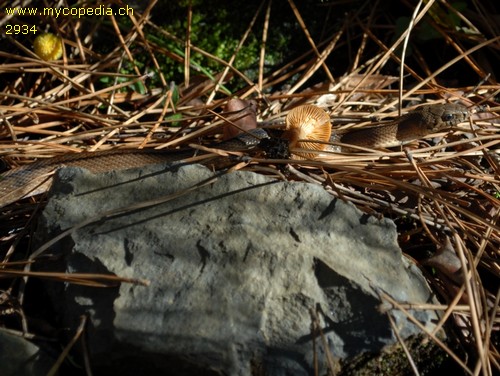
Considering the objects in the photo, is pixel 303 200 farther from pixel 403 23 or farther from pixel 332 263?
pixel 403 23

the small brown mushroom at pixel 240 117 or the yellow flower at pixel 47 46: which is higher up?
the yellow flower at pixel 47 46

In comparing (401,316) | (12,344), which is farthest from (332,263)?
(12,344)

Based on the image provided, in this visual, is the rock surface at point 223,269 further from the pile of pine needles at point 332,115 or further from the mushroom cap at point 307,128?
the mushroom cap at point 307,128

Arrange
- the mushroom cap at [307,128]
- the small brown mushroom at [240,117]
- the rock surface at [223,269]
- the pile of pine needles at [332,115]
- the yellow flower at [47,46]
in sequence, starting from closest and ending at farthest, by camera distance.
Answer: the rock surface at [223,269], the pile of pine needles at [332,115], the mushroom cap at [307,128], the small brown mushroom at [240,117], the yellow flower at [47,46]

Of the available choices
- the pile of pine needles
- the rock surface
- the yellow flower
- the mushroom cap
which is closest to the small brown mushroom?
the pile of pine needles

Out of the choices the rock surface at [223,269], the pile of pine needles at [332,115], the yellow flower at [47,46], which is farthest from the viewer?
the yellow flower at [47,46]

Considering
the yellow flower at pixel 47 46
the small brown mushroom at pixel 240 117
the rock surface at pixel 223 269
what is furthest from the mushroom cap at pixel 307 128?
the yellow flower at pixel 47 46

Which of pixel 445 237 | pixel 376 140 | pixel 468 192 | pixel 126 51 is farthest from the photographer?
pixel 126 51
